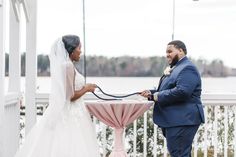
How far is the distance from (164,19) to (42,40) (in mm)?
1367

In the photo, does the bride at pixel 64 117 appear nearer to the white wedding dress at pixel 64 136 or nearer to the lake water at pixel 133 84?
the white wedding dress at pixel 64 136

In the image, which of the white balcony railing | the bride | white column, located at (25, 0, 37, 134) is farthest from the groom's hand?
white column, located at (25, 0, 37, 134)

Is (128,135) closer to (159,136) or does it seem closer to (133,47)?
(159,136)

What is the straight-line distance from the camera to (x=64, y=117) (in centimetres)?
450

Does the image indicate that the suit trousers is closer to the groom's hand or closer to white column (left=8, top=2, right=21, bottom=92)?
the groom's hand

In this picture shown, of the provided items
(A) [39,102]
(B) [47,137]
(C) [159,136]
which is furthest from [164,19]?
(B) [47,137]

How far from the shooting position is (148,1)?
5812 millimetres

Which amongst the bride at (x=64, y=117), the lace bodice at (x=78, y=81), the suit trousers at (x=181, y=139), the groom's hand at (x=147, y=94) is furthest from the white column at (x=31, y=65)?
the suit trousers at (x=181, y=139)

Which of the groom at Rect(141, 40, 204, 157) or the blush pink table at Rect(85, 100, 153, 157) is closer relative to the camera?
the groom at Rect(141, 40, 204, 157)

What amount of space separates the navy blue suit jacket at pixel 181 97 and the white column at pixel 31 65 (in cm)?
150

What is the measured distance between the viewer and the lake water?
556 centimetres

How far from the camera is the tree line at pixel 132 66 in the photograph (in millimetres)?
5543

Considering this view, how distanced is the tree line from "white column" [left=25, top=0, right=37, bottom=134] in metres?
0.15

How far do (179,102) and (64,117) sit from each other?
1.03 meters
